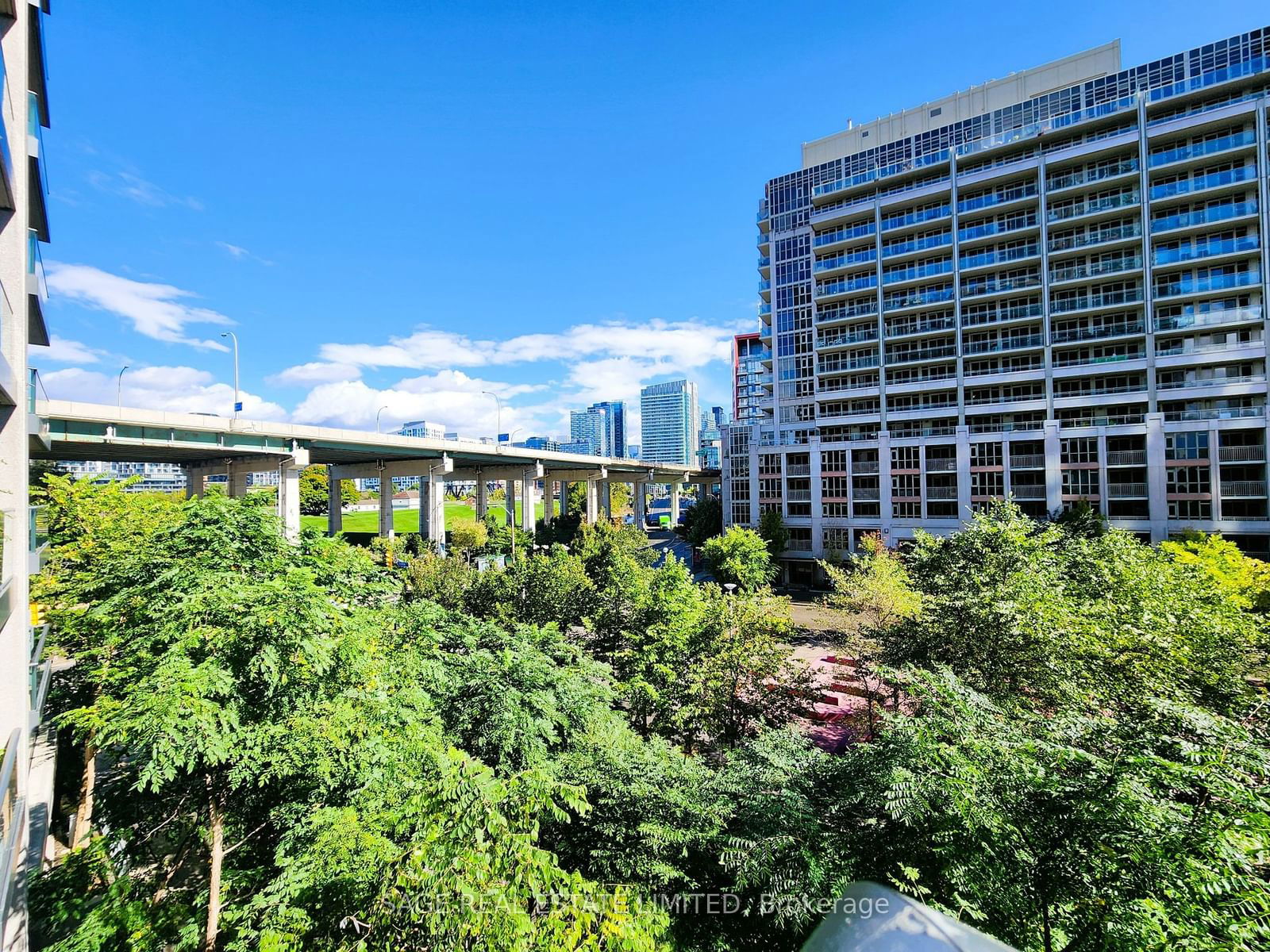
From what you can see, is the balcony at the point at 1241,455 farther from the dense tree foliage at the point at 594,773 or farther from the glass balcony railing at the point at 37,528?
the glass balcony railing at the point at 37,528

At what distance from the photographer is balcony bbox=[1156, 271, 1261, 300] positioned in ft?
121

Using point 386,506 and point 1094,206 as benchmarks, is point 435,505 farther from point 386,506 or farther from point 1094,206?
point 1094,206

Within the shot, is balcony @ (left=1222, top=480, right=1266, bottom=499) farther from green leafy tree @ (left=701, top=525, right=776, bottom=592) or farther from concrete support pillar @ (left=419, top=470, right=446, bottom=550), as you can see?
concrete support pillar @ (left=419, top=470, right=446, bottom=550)

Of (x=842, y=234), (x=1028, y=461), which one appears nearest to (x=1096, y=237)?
(x=1028, y=461)

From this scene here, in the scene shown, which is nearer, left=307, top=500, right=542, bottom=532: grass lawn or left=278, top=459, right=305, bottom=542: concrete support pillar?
left=278, top=459, right=305, bottom=542: concrete support pillar

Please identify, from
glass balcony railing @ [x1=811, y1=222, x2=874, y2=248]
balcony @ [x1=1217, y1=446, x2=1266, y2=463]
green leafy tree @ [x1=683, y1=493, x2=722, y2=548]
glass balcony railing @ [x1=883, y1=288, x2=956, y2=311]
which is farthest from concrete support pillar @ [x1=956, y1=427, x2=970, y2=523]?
green leafy tree @ [x1=683, y1=493, x2=722, y2=548]

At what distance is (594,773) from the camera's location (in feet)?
28.6

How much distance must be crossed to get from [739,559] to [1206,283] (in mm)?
39465

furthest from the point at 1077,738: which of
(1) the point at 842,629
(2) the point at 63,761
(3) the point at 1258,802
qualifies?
(2) the point at 63,761

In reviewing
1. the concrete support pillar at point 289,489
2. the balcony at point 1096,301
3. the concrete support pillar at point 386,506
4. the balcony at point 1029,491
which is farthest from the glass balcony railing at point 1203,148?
the concrete support pillar at point 386,506

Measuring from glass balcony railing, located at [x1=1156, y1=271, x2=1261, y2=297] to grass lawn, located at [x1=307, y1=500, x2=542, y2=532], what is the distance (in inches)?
2713

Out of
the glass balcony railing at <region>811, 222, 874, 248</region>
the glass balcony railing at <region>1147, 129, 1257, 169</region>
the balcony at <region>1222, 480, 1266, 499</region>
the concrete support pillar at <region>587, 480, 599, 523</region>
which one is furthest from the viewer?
the concrete support pillar at <region>587, 480, 599, 523</region>

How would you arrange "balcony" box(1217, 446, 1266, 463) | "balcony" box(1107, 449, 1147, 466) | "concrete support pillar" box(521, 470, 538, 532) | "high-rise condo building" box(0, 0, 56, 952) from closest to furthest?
1. "high-rise condo building" box(0, 0, 56, 952)
2. "balcony" box(1217, 446, 1266, 463)
3. "balcony" box(1107, 449, 1147, 466)
4. "concrete support pillar" box(521, 470, 538, 532)

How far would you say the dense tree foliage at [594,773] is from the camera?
472 centimetres
